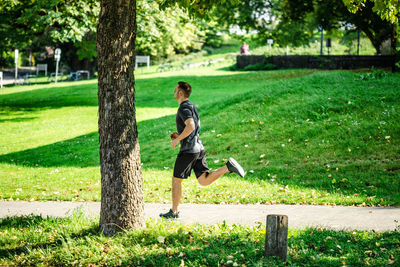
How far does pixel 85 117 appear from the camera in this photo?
67.9 ft

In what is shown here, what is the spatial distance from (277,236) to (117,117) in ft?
8.05

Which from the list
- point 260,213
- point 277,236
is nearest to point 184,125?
point 260,213

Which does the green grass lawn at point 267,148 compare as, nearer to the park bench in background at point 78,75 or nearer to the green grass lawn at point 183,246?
the green grass lawn at point 183,246

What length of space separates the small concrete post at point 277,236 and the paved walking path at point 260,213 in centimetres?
146

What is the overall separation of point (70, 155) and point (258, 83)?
15.1 metres

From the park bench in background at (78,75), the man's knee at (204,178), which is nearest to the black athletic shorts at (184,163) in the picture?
the man's knee at (204,178)

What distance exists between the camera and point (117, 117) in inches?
212

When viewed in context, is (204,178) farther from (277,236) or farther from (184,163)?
(277,236)

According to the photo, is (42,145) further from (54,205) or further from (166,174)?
(54,205)

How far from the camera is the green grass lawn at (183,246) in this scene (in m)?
4.69

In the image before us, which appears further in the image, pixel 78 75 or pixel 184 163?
pixel 78 75

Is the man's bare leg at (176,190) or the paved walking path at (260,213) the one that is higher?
the man's bare leg at (176,190)

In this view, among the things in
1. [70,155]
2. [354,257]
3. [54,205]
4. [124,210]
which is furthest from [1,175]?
[354,257]

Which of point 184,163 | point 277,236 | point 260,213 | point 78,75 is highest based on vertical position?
point 78,75
